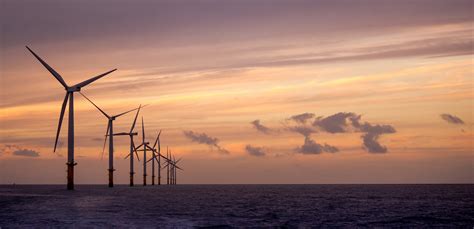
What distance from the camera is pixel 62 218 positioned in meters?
76.6

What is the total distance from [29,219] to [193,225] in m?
20.3

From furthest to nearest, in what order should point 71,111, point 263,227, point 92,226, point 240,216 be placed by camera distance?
point 71,111
point 240,216
point 263,227
point 92,226

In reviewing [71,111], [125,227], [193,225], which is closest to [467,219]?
[193,225]

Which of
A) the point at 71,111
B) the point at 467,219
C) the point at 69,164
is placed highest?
the point at 71,111

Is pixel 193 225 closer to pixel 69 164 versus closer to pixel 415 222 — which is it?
pixel 415 222

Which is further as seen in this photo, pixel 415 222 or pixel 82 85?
pixel 82 85

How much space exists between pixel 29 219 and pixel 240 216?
3097cm

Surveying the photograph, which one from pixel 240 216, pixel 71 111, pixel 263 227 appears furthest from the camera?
pixel 71 111

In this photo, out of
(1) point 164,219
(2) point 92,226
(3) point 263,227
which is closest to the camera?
(2) point 92,226

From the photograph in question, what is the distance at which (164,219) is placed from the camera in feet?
270

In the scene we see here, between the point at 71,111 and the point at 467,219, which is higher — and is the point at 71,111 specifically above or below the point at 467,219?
above

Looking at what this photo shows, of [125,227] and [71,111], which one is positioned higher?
[71,111]

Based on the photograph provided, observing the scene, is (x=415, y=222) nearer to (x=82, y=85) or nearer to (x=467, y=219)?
(x=467, y=219)

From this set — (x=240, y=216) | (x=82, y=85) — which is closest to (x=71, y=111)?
(x=82, y=85)
